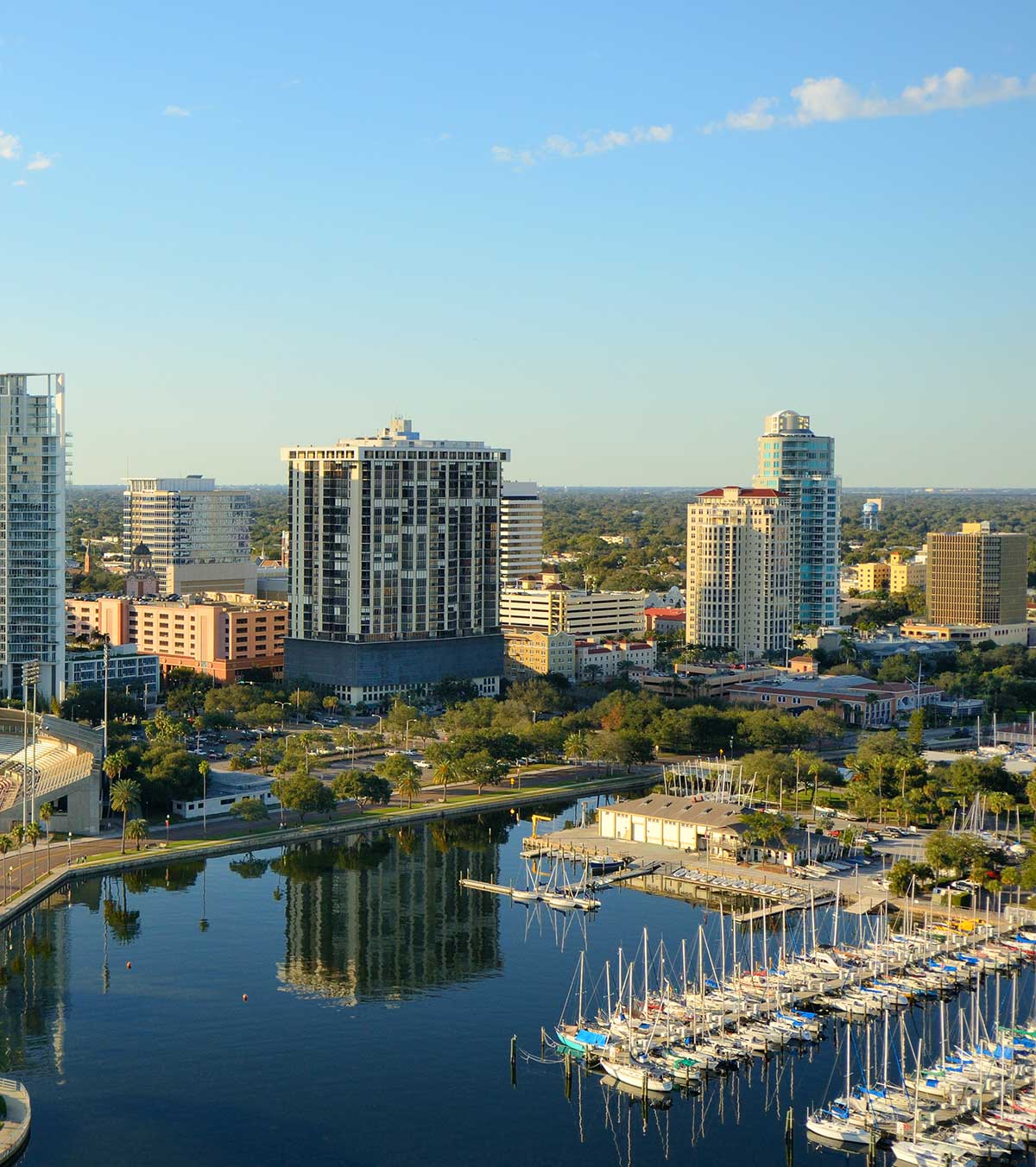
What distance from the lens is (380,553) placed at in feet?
381

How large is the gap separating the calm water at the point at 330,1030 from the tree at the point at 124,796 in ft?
17.0

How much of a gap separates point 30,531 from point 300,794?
42305 millimetres

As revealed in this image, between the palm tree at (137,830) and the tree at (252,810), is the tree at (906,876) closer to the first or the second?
the tree at (252,810)

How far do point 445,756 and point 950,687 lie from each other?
48.8 metres

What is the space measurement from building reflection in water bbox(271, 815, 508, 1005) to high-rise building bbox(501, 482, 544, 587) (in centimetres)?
7648

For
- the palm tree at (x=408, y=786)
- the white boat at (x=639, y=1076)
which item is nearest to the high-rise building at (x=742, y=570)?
the palm tree at (x=408, y=786)

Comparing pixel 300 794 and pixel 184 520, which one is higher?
pixel 184 520

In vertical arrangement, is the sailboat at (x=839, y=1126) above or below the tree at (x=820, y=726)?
below

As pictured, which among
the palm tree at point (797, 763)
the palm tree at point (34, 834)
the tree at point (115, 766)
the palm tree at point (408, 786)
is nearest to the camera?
the palm tree at point (34, 834)

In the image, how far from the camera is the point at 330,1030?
51469mm

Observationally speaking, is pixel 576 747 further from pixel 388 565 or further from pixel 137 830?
pixel 137 830

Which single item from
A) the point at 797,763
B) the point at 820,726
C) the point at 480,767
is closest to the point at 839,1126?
the point at 797,763

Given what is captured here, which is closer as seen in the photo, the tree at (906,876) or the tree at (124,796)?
the tree at (906,876)

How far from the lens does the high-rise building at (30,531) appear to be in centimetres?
11106
